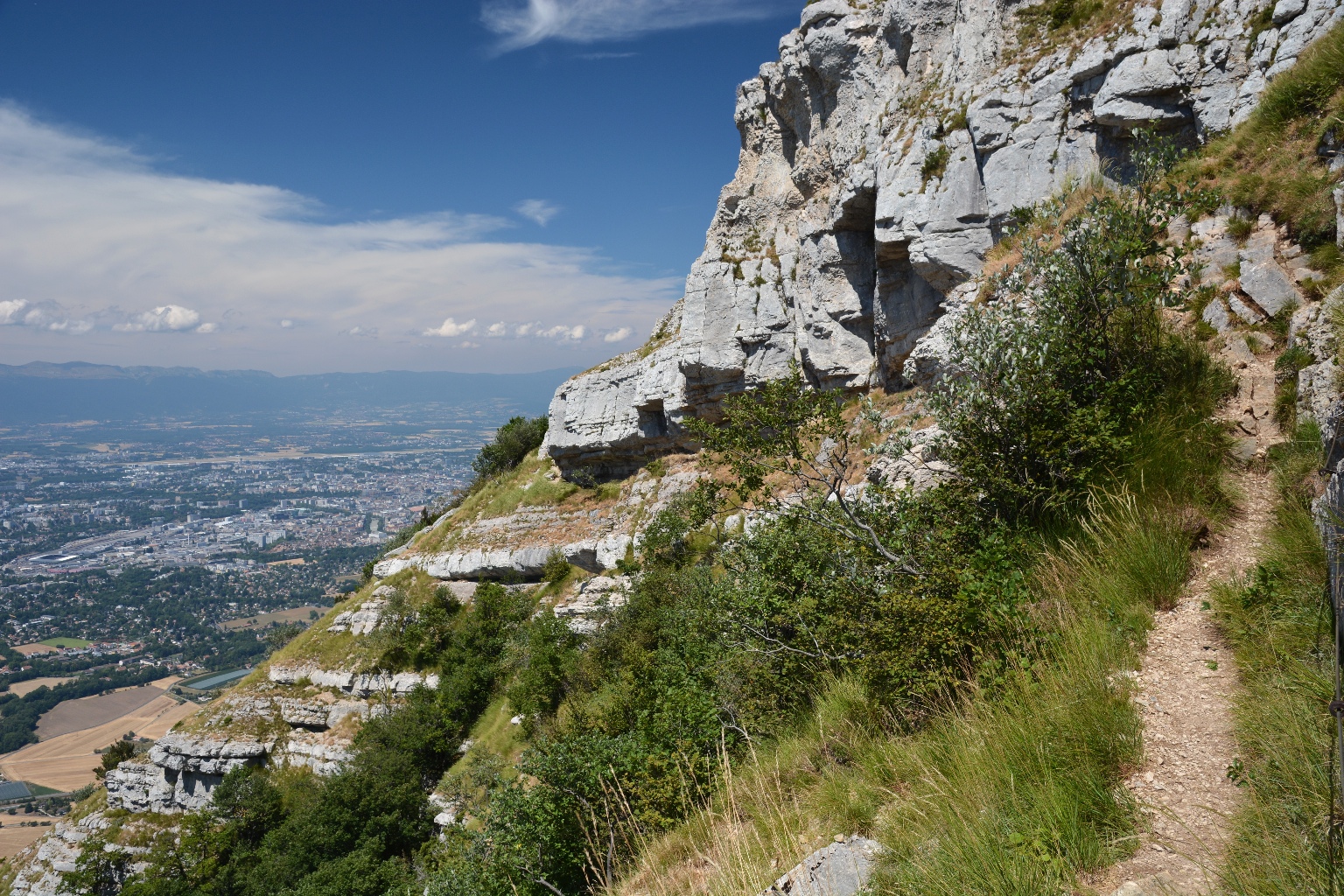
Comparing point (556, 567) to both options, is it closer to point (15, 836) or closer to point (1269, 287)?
point (1269, 287)

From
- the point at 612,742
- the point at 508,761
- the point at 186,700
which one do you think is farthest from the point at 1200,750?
the point at 186,700

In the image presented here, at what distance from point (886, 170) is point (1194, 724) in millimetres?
22711

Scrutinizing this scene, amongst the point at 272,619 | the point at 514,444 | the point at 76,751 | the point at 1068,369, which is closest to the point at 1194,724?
the point at 1068,369

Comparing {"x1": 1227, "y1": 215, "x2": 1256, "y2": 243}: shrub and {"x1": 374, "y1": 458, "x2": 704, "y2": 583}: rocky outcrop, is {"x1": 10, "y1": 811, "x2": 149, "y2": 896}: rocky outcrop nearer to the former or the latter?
{"x1": 374, "y1": 458, "x2": 704, "y2": 583}: rocky outcrop

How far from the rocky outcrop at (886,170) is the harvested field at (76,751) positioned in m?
66.3

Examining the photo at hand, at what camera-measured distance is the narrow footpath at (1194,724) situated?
2957 millimetres

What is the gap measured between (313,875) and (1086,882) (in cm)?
2718

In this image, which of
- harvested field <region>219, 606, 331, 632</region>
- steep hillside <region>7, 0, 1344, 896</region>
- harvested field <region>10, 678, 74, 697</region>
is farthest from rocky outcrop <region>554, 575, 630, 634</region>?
harvested field <region>10, 678, 74, 697</region>

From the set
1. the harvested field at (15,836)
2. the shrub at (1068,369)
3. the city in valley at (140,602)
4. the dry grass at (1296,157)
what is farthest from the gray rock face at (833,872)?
the harvested field at (15,836)

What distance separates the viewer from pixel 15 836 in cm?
4872

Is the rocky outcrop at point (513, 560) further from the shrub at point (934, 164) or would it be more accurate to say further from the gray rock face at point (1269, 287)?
the gray rock face at point (1269, 287)

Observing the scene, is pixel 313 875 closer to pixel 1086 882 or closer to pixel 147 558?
pixel 1086 882

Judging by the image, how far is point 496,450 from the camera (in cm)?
4400

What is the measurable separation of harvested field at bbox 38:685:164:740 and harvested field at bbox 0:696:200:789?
5.76 feet
